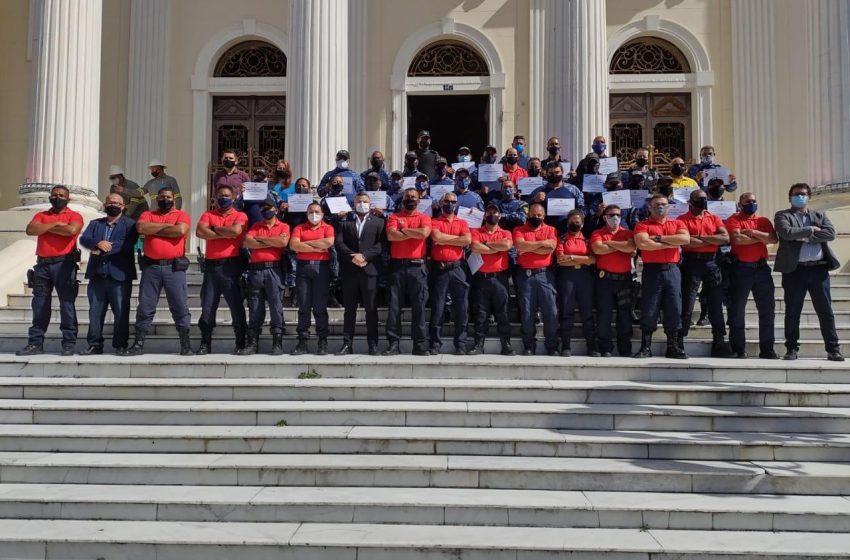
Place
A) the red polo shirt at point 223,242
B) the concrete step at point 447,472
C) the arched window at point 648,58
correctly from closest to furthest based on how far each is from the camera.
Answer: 1. the concrete step at point 447,472
2. the red polo shirt at point 223,242
3. the arched window at point 648,58

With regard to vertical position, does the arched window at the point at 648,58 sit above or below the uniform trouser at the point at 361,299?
above

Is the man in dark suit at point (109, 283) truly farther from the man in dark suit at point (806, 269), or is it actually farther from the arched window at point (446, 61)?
the arched window at point (446, 61)

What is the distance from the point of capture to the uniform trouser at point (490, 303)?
28.2 feet

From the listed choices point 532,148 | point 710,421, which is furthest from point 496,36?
point 710,421

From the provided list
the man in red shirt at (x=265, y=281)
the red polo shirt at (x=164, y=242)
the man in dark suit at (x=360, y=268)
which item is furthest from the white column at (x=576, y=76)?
the red polo shirt at (x=164, y=242)

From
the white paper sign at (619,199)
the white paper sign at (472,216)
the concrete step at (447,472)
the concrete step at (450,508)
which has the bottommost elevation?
the concrete step at (450,508)

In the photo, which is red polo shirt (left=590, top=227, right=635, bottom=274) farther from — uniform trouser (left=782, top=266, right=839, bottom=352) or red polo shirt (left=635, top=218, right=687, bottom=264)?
uniform trouser (left=782, top=266, right=839, bottom=352)

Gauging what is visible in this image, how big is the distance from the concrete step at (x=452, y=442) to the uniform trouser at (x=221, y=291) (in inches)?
83.3

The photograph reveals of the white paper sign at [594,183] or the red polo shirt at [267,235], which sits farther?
the white paper sign at [594,183]

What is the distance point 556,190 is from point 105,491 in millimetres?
6015

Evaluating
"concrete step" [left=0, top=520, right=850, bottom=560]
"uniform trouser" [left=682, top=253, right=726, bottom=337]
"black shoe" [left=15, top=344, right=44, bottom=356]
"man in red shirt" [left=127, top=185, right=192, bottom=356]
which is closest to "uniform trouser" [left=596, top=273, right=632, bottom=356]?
"uniform trouser" [left=682, top=253, right=726, bottom=337]

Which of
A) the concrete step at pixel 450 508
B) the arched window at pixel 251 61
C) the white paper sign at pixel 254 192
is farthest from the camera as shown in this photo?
the arched window at pixel 251 61

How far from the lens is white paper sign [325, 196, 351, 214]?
28.8ft

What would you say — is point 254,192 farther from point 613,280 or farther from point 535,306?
point 613,280
